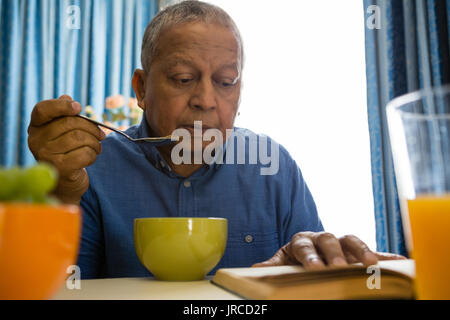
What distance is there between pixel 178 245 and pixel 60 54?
9.16 ft

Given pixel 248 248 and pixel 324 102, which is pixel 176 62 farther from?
pixel 324 102

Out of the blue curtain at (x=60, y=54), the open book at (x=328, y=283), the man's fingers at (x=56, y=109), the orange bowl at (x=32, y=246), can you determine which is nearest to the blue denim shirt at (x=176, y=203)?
the man's fingers at (x=56, y=109)

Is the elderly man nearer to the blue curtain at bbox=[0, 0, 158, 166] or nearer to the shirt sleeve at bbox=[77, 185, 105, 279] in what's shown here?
the shirt sleeve at bbox=[77, 185, 105, 279]

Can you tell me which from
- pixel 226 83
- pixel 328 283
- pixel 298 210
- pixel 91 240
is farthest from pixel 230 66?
pixel 328 283

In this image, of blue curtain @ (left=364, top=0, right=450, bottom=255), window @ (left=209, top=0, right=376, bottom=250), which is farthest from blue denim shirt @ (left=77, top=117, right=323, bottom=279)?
window @ (left=209, top=0, right=376, bottom=250)

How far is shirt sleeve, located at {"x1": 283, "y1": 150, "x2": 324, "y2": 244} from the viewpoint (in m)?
1.13

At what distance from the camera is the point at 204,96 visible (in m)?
1.03

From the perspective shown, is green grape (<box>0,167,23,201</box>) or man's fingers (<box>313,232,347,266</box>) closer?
green grape (<box>0,167,23,201</box>)

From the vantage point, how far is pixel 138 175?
3.71 ft

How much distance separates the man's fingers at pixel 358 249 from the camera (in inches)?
22.0

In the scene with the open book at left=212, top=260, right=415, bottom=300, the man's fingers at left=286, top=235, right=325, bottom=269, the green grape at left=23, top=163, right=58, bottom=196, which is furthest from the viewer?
the man's fingers at left=286, top=235, right=325, bottom=269

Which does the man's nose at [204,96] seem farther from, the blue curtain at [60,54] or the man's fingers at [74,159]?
the blue curtain at [60,54]
